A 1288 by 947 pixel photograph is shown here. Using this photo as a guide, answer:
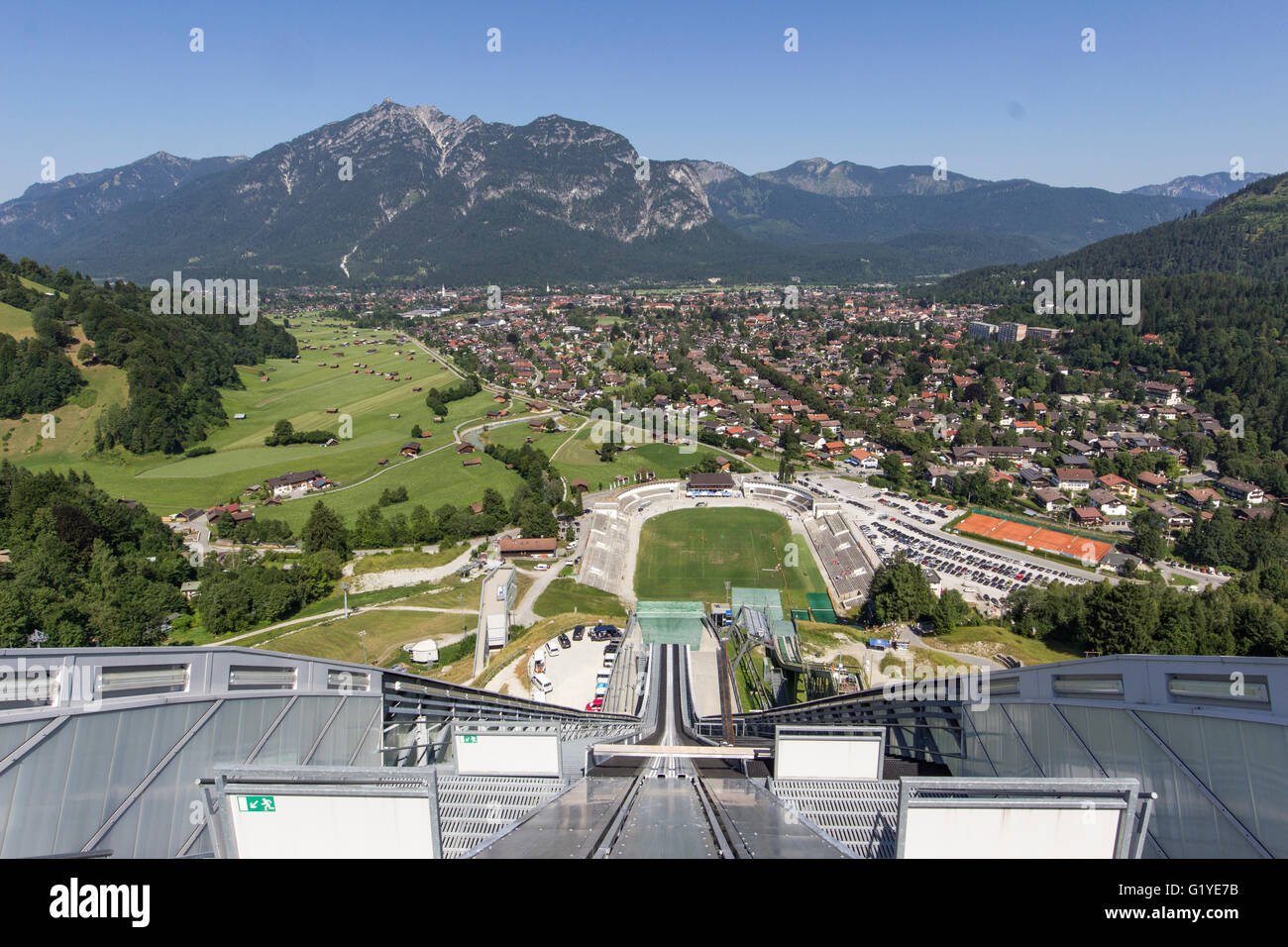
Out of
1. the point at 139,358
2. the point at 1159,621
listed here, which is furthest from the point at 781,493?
the point at 139,358

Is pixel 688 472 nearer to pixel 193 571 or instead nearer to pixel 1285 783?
pixel 193 571

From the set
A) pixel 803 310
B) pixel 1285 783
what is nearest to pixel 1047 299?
pixel 803 310

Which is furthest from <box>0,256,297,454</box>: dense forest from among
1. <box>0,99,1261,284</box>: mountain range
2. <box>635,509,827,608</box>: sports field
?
<box>0,99,1261,284</box>: mountain range

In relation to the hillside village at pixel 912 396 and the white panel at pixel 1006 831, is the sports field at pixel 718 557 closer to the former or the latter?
the hillside village at pixel 912 396

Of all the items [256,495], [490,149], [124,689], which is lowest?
[256,495]

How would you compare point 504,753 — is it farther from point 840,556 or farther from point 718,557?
point 840,556

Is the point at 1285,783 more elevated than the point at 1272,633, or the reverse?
the point at 1285,783

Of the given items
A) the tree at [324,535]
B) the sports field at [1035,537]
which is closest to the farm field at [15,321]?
the tree at [324,535]

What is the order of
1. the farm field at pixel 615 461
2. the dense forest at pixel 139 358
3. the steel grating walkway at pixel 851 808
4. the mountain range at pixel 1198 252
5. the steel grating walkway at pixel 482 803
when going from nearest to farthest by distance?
the steel grating walkway at pixel 482 803 < the steel grating walkway at pixel 851 808 < the dense forest at pixel 139 358 < the farm field at pixel 615 461 < the mountain range at pixel 1198 252
